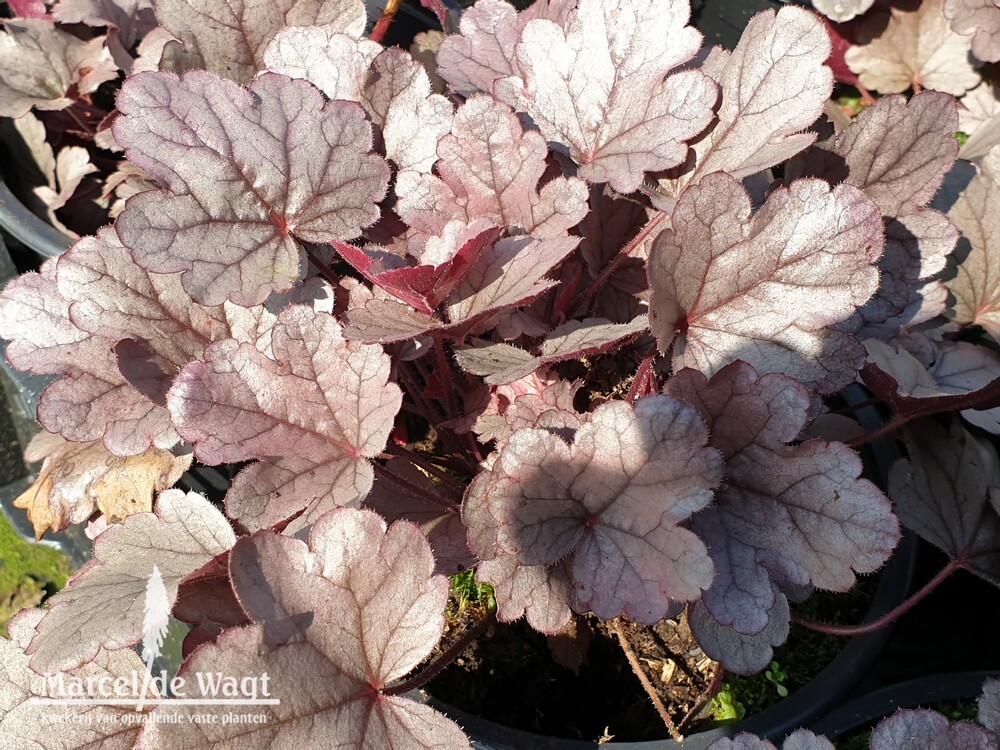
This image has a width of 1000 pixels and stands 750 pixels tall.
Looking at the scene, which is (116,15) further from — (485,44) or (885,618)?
(885,618)

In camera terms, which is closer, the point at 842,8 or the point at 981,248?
the point at 981,248

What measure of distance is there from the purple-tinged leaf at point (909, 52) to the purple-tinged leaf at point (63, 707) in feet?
6.94

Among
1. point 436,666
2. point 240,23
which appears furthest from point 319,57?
point 436,666

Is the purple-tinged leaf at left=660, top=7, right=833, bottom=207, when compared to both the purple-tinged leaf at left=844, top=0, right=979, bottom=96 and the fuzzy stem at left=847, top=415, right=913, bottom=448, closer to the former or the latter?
the fuzzy stem at left=847, top=415, right=913, bottom=448

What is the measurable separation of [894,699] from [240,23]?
1.31 meters

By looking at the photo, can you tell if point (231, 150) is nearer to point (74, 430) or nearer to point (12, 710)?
point (74, 430)

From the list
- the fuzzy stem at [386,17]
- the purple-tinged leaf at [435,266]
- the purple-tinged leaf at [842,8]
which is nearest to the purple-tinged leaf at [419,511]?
the purple-tinged leaf at [435,266]

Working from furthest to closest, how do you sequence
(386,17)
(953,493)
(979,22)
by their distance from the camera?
(979,22) → (386,17) → (953,493)

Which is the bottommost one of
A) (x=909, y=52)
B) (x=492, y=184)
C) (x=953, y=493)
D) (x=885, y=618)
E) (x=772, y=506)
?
(x=885, y=618)

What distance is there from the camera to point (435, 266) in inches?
35.6

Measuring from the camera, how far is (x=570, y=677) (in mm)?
1186

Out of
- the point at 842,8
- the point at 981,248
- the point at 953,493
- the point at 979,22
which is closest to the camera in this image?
the point at 953,493

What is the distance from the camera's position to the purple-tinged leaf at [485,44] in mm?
1168

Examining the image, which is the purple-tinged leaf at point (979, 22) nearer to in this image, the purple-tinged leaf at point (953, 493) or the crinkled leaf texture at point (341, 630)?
the purple-tinged leaf at point (953, 493)
